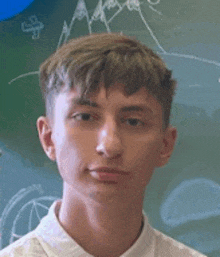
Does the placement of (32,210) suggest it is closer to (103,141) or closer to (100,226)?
(100,226)

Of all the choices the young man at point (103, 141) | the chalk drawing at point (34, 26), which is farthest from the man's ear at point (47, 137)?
the chalk drawing at point (34, 26)

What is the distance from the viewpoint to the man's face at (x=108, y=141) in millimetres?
662

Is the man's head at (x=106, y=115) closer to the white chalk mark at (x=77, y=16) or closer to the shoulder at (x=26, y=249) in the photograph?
the shoulder at (x=26, y=249)

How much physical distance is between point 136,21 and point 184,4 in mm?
186

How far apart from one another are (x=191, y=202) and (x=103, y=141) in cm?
76

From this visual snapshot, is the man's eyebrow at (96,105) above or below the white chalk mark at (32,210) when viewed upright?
above

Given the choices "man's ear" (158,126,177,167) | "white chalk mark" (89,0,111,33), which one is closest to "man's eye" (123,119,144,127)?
"man's ear" (158,126,177,167)

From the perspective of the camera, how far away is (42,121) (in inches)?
32.0

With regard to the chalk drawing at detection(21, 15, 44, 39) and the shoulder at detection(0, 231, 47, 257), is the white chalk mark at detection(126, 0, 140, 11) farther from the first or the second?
the shoulder at detection(0, 231, 47, 257)

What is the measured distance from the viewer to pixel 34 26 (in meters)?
1.46

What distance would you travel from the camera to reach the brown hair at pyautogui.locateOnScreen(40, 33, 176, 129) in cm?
71

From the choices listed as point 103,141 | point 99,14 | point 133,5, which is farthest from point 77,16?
point 103,141

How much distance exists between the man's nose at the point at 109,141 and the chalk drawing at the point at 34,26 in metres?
0.91

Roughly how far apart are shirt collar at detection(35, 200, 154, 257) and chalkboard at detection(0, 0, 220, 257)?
1.74ft
